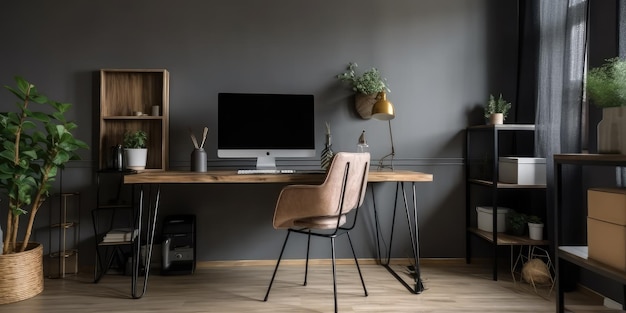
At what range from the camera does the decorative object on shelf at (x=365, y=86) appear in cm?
294

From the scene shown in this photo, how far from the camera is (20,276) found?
229cm

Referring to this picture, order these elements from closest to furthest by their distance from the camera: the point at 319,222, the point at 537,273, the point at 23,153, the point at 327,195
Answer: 1. the point at 327,195
2. the point at 319,222
3. the point at 23,153
4. the point at 537,273

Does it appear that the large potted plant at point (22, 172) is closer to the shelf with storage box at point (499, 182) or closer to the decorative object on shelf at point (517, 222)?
the shelf with storage box at point (499, 182)

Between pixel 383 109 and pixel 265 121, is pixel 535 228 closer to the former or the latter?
pixel 383 109

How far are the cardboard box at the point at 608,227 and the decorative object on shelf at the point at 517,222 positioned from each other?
44.3 inches

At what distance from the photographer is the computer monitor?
268 cm

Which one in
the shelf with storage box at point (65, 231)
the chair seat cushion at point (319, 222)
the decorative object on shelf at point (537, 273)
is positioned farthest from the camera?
the shelf with storage box at point (65, 231)

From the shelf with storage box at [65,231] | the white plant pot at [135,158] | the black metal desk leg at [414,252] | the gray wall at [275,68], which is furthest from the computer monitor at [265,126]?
the shelf with storage box at [65,231]

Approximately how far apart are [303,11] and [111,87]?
156 cm

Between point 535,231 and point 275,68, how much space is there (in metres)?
2.18

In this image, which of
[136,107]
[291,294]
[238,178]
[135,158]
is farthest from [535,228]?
[136,107]

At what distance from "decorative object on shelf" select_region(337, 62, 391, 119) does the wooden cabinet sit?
136 cm

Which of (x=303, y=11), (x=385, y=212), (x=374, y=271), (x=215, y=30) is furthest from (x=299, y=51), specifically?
(x=374, y=271)

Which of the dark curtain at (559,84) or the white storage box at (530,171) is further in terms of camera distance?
the white storage box at (530,171)
